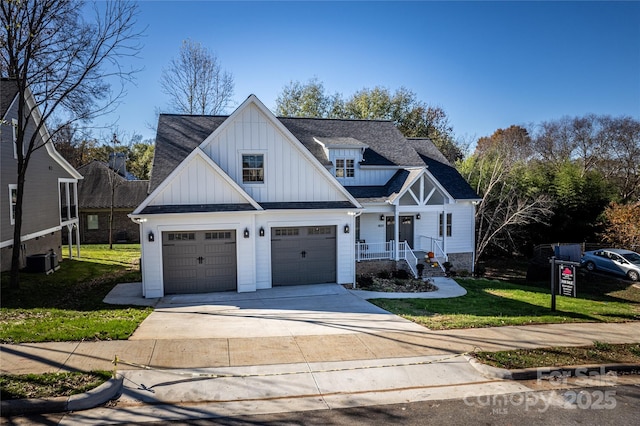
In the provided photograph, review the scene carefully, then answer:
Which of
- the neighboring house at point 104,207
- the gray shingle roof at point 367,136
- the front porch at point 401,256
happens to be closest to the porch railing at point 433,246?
the front porch at point 401,256

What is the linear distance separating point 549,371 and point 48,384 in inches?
349

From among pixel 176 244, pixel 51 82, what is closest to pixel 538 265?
pixel 176 244

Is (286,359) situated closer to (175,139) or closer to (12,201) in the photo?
(175,139)

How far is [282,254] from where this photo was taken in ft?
53.9

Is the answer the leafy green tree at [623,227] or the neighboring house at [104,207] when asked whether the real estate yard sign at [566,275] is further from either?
the neighboring house at [104,207]

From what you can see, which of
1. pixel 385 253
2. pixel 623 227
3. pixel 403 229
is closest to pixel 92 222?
pixel 385 253

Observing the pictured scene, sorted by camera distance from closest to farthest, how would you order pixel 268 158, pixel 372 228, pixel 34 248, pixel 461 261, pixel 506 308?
pixel 506 308, pixel 268 158, pixel 34 248, pixel 372 228, pixel 461 261

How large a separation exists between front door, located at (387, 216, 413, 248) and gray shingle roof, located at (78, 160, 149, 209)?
20016 millimetres

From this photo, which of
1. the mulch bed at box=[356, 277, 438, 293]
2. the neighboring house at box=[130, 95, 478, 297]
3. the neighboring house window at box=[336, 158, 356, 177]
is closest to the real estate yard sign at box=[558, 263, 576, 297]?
the mulch bed at box=[356, 277, 438, 293]

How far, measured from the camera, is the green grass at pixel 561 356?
8672 mm

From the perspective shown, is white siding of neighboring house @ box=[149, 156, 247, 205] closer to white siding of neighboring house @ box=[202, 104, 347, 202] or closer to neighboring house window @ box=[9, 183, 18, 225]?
white siding of neighboring house @ box=[202, 104, 347, 202]

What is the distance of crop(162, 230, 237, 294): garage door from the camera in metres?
15.0

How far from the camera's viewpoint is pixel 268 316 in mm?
12289

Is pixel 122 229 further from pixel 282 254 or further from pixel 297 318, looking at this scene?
pixel 297 318
